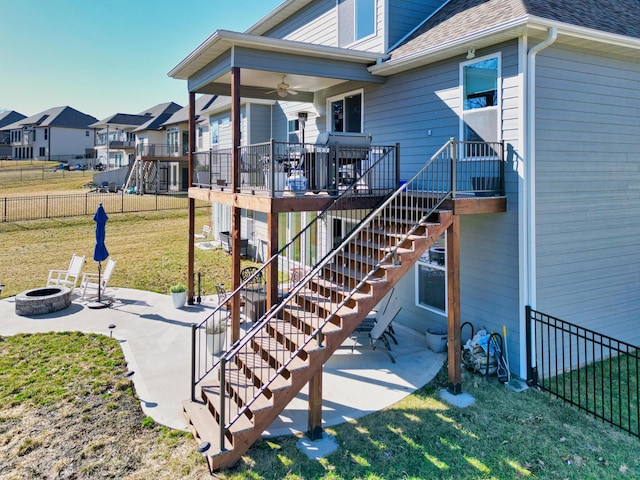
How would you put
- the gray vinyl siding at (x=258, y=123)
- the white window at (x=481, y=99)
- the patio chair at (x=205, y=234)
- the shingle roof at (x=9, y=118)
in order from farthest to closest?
the shingle roof at (x=9, y=118) → the patio chair at (x=205, y=234) → the gray vinyl siding at (x=258, y=123) → the white window at (x=481, y=99)

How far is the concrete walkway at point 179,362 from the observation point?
584cm

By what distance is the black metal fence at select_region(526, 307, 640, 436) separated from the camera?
6.02 meters

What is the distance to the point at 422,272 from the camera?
8789 millimetres

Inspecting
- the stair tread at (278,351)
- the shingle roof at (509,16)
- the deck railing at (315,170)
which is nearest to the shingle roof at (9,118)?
the deck railing at (315,170)

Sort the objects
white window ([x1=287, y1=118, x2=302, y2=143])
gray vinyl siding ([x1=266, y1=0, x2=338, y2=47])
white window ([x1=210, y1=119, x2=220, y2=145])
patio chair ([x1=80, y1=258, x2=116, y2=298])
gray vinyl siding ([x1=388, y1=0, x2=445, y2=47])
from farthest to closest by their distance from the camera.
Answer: white window ([x1=210, y1=119, x2=220, y2=145]) → white window ([x1=287, y1=118, x2=302, y2=143]) → gray vinyl siding ([x1=266, y1=0, x2=338, y2=47]) → patio chair ([x1=80, y1=258, x2=116, y2=298]) → gray vinyl siding ([x1=388, y1=0, x2=445, y2=47])

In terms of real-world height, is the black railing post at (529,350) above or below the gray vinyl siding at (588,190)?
below

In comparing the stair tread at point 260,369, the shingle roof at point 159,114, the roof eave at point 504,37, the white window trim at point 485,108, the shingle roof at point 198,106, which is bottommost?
the stair tread at point 260,369

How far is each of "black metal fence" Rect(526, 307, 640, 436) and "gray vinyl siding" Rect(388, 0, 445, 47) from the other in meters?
6.66

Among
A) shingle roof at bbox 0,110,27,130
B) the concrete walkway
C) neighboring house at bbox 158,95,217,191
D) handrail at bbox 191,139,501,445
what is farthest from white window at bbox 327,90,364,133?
shingle roof at bbox 0,110,27,130

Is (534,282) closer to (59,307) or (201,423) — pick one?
(201,423)

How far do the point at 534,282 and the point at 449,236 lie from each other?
64.4 inches

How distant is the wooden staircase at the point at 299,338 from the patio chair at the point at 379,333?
1088 millimetres

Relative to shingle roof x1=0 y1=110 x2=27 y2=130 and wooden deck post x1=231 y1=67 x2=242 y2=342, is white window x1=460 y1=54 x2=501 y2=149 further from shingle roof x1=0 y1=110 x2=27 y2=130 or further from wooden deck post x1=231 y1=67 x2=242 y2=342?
shingle roof x1=0 y1=110 x2=27 y2=130

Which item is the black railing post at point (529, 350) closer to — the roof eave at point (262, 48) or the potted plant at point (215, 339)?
the potted plant at point (215, 339)
